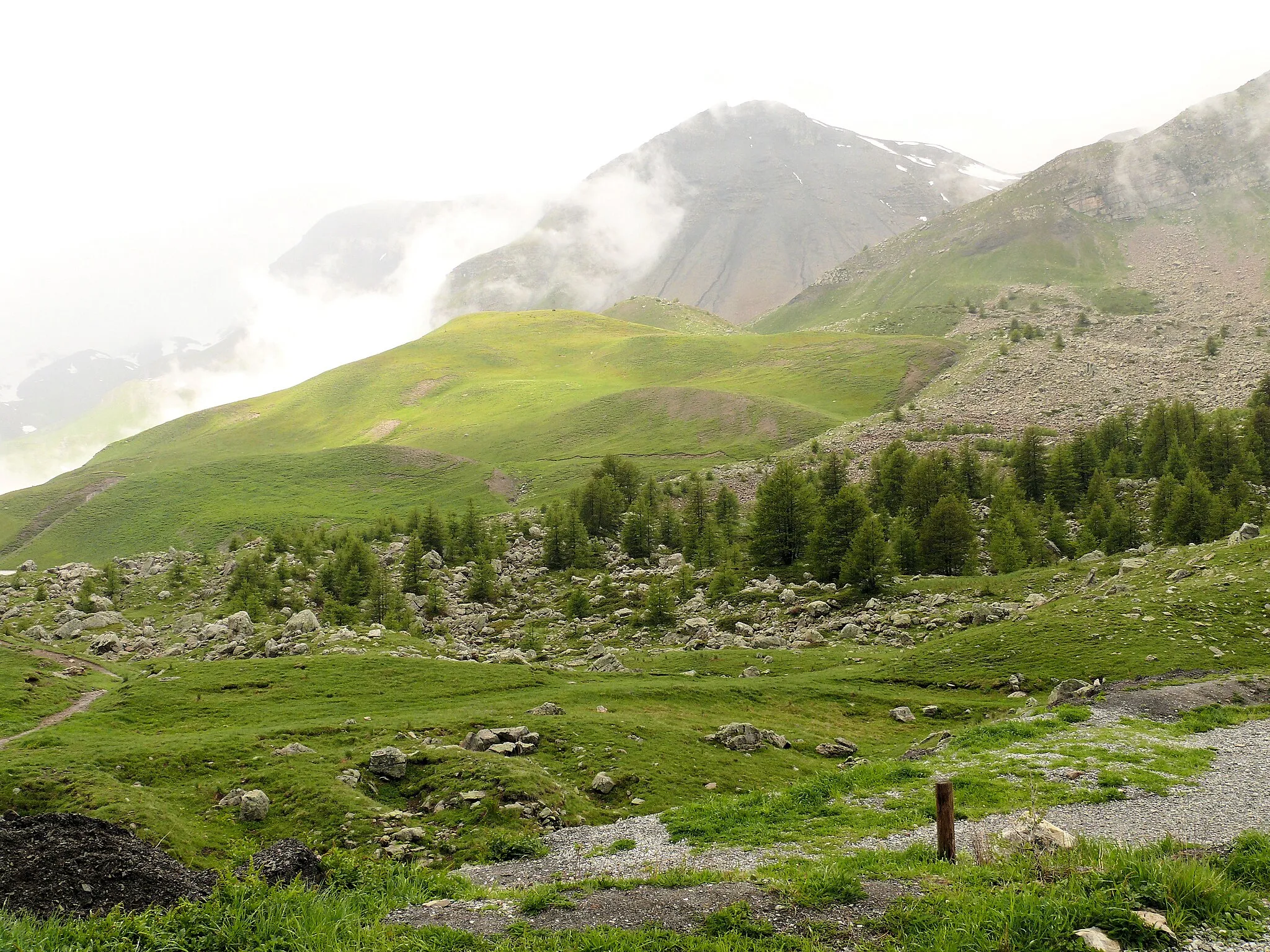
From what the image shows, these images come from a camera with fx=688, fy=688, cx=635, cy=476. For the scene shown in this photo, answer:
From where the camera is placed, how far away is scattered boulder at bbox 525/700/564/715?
100 ft

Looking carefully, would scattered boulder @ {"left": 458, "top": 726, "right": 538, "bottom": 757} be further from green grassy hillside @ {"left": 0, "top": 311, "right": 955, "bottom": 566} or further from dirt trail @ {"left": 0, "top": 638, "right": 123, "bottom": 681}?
green grassy hillside @ {"left": 0, "top": 311, "right": 955, "bottom": 566}

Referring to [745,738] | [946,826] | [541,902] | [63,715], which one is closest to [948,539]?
[745,738]

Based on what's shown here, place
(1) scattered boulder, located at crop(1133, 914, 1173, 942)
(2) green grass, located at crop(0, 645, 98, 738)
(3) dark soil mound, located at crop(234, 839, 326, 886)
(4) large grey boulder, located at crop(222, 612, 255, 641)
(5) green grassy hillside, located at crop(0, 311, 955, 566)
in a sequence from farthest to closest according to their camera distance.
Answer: (5) green grassy hillside, located at crop(0, 311, 955, 566) → (4) large grey boulder, located at crop(222, 612, 255, 641) → (2) green grass, located at crop(0, 645, 98, 738) → (3) dark soil mound, located at crop(234, 839, 326, 886) → (1) scattered boulder, located at crop(1133, 914, 1173, 942)

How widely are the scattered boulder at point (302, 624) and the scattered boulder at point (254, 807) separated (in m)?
28.8

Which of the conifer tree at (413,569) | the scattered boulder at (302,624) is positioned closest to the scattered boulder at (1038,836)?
the scattered boulder at (302,624)

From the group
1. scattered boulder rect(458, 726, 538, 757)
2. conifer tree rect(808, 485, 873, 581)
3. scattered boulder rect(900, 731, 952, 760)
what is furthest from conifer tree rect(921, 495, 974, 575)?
scattered boulder rect(458, 726, 538, 757)

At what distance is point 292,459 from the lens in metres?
148

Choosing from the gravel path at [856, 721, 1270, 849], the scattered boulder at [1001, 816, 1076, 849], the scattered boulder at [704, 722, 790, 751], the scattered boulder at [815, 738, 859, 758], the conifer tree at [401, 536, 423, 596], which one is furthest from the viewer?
the conifer tree at [401, 536, 423, 596]

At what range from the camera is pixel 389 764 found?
23.7 meters

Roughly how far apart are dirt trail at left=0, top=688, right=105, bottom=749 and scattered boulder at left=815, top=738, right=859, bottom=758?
3256 centimetres

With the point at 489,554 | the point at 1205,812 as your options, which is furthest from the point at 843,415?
the point at 1205,812

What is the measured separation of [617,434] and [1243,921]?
460ft

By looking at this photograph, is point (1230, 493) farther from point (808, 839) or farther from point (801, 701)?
point (808, 839)

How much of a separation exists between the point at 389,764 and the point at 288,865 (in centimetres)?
938
